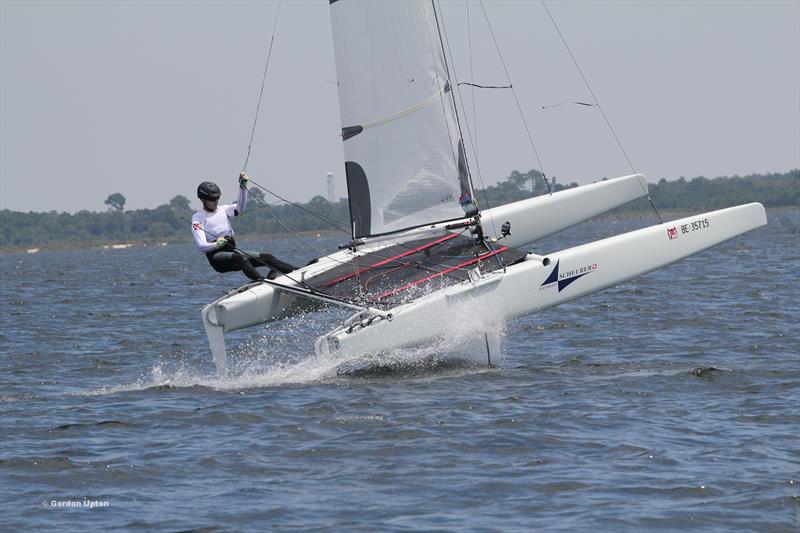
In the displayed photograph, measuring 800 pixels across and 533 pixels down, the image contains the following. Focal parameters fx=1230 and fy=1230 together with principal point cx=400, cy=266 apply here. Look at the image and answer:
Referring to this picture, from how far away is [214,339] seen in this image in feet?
33.3

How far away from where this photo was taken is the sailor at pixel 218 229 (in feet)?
33.2

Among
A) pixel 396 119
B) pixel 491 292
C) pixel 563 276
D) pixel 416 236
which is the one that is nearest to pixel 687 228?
pixel 563 276

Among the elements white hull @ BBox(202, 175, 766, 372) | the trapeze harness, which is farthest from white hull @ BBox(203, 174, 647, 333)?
the trapeze harness

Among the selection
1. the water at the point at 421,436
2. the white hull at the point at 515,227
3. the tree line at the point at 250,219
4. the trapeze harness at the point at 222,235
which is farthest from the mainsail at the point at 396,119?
the tree line at the point at 250,219

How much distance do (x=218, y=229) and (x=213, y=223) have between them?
0.21 ft

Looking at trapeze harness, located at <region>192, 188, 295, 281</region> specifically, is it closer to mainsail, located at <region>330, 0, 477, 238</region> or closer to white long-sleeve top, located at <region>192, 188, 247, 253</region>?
white long-sleeve top, located at <region>192, 188, 247, 253</region>

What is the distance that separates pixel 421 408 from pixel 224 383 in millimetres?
2188

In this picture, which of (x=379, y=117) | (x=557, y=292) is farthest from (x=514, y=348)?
(x=379, y=117)

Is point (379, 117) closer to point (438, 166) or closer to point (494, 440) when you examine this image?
point (438, 166)

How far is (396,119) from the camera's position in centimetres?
1100

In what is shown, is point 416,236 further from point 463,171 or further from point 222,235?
point 222,235

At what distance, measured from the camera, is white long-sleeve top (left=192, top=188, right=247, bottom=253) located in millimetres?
10125

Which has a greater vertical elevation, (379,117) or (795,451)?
(379,117)

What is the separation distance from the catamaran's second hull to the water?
0.94ft
